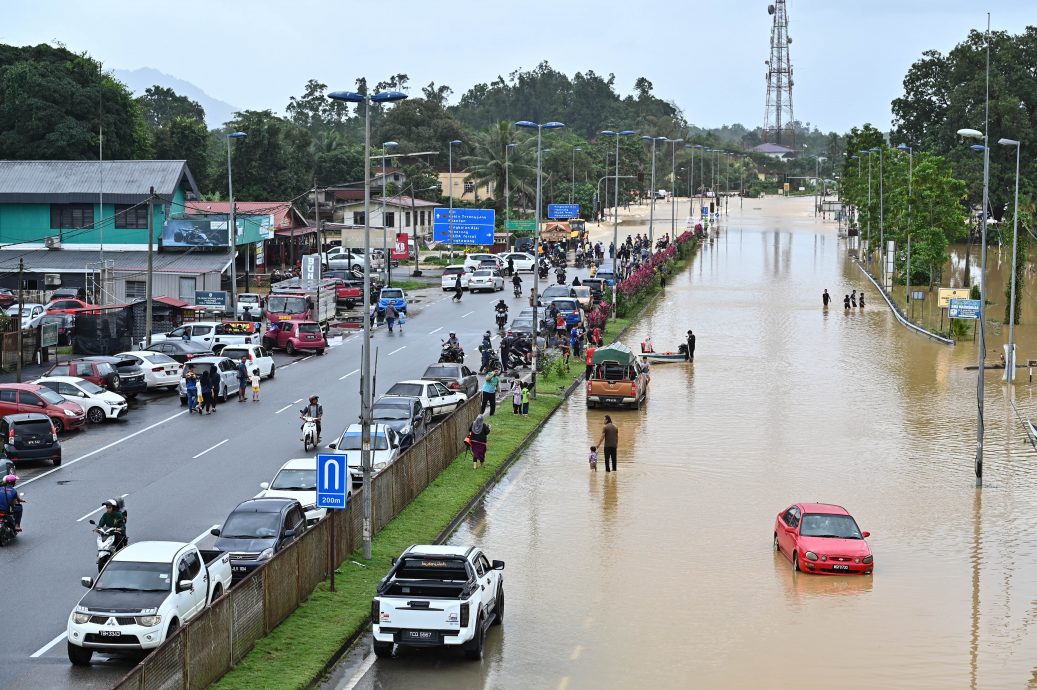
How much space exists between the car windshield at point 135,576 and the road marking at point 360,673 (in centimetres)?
298

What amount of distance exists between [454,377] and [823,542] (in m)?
19.8

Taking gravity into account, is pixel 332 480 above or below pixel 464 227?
below

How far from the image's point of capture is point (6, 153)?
92812mm

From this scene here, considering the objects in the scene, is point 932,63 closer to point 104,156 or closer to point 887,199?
point 887,199

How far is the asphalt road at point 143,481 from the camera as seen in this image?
2109 centimetres

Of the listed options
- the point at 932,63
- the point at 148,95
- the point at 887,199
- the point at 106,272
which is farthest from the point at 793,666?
the point at 148,95

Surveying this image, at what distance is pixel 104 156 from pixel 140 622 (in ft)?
264

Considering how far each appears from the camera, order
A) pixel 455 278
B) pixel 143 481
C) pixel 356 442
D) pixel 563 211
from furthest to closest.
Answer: pixel 563 211
pixel 455 278
pixel 356 442
pixel 143 481

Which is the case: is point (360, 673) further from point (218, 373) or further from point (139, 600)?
point (218, 373)

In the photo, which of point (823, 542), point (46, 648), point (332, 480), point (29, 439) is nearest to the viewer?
point (46, 648)

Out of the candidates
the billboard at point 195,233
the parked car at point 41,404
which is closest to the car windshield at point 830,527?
the parked car at point 41,404

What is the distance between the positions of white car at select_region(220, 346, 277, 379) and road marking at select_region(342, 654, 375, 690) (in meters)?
26.8

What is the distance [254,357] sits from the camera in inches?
1889

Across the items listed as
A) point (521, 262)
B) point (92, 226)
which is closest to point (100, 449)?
point (92, 226)
